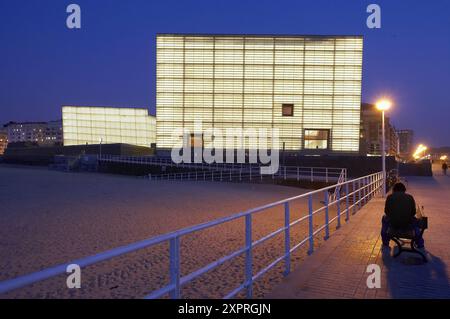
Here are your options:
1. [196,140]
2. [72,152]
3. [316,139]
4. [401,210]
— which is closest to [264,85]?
[316,139]

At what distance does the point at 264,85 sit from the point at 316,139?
1075 cm

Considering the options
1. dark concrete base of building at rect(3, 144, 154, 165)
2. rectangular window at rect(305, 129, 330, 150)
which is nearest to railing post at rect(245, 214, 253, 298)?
rectangular window at rect(305, 129, 330, 150)

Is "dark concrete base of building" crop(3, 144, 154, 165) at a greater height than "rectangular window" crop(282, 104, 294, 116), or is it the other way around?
"rectangular window" crop(282, 104, 294, 116)

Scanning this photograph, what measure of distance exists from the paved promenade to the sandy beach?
998 mm

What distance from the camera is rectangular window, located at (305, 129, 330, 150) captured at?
225ft

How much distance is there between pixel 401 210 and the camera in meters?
7.36

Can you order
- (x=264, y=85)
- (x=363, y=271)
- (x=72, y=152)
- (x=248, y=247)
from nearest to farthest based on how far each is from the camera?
(x=248, y=247) → (x=363, y=271) → (x=264, y=85) → (x=72, y=152)

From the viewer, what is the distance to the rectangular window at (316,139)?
225 feet

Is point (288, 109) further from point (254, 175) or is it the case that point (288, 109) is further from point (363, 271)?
point (363, 271)

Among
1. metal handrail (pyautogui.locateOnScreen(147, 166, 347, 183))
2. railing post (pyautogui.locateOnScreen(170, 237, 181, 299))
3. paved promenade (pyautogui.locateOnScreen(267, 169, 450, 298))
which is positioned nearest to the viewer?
railing post (pyautogui.locateOnScreen(170, 237, 181, 299))

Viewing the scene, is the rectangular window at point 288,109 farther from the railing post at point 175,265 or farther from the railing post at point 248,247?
the railing post at point 175,265

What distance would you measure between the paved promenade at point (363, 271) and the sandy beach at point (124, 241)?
100 cm

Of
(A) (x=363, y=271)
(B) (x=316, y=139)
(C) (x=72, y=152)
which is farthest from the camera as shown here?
(C) (x=72, y=152)

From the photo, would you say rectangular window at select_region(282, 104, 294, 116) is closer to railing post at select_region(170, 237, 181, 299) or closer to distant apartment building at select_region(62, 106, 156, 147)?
distant apartment building at select_region(62, 106, 156, 147)
